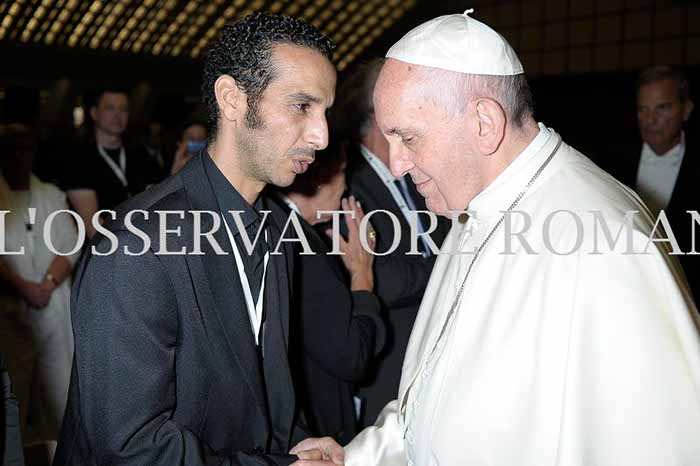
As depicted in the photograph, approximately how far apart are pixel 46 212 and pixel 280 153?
2.81 m

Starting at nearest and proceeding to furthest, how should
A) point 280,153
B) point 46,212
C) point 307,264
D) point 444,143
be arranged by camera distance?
point 444,143, point 280,153, point 307,264, point 46,212

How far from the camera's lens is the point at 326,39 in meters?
1.94

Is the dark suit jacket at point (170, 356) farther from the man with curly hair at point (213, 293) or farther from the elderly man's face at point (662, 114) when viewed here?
the elderly man's face at point (662, 114)

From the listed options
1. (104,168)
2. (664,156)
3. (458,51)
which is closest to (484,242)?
(458,51)

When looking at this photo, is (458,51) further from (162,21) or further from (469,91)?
(162,21)

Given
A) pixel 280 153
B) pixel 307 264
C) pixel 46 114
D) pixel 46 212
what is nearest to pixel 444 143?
pixel 280 153

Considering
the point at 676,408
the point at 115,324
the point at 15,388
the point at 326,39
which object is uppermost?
the point at 326,39

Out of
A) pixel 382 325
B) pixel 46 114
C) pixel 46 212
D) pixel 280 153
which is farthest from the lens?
pixel 46 114

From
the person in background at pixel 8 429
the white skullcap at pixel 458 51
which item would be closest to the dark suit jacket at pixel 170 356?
the person in background at pixel 8 429

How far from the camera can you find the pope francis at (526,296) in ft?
4.74

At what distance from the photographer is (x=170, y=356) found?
157 cm

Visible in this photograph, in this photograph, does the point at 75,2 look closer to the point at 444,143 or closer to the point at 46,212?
the point at 46,212

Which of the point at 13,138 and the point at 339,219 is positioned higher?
the point at 13,138

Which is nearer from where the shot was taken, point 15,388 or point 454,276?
point 454,276
